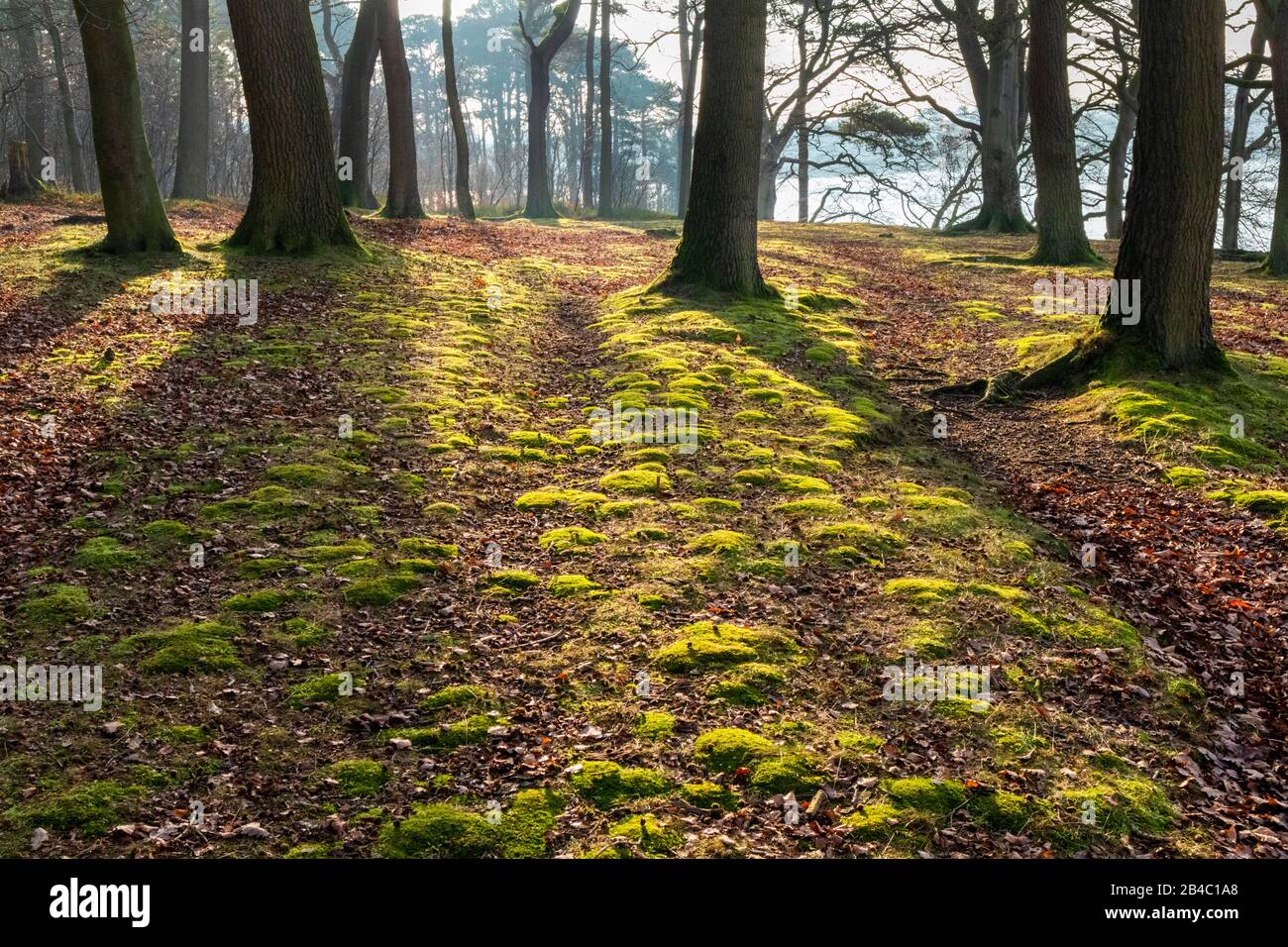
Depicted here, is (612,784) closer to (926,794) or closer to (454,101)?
(926,794)

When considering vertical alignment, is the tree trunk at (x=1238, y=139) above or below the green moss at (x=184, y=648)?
above

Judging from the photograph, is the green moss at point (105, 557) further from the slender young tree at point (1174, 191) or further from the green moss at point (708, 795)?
the slender young tree at point (1174, 191)

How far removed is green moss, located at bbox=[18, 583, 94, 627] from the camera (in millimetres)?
6422

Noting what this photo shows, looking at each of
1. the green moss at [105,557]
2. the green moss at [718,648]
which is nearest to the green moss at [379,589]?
the green moss at [105,557]

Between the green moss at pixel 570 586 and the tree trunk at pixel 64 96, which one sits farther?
the tree trunk at pixel 64 96

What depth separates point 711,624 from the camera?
276 inches

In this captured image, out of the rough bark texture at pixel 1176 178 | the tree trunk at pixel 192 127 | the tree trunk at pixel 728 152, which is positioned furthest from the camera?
the tree trunk at pixel 192 127

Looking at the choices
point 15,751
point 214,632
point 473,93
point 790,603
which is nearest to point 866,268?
point 790,603

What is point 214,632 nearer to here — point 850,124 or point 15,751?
point 15,751

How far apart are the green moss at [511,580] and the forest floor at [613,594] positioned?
5 centimetres

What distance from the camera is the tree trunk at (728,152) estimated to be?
1518 cm

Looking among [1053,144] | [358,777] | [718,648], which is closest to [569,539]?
[718,648]
